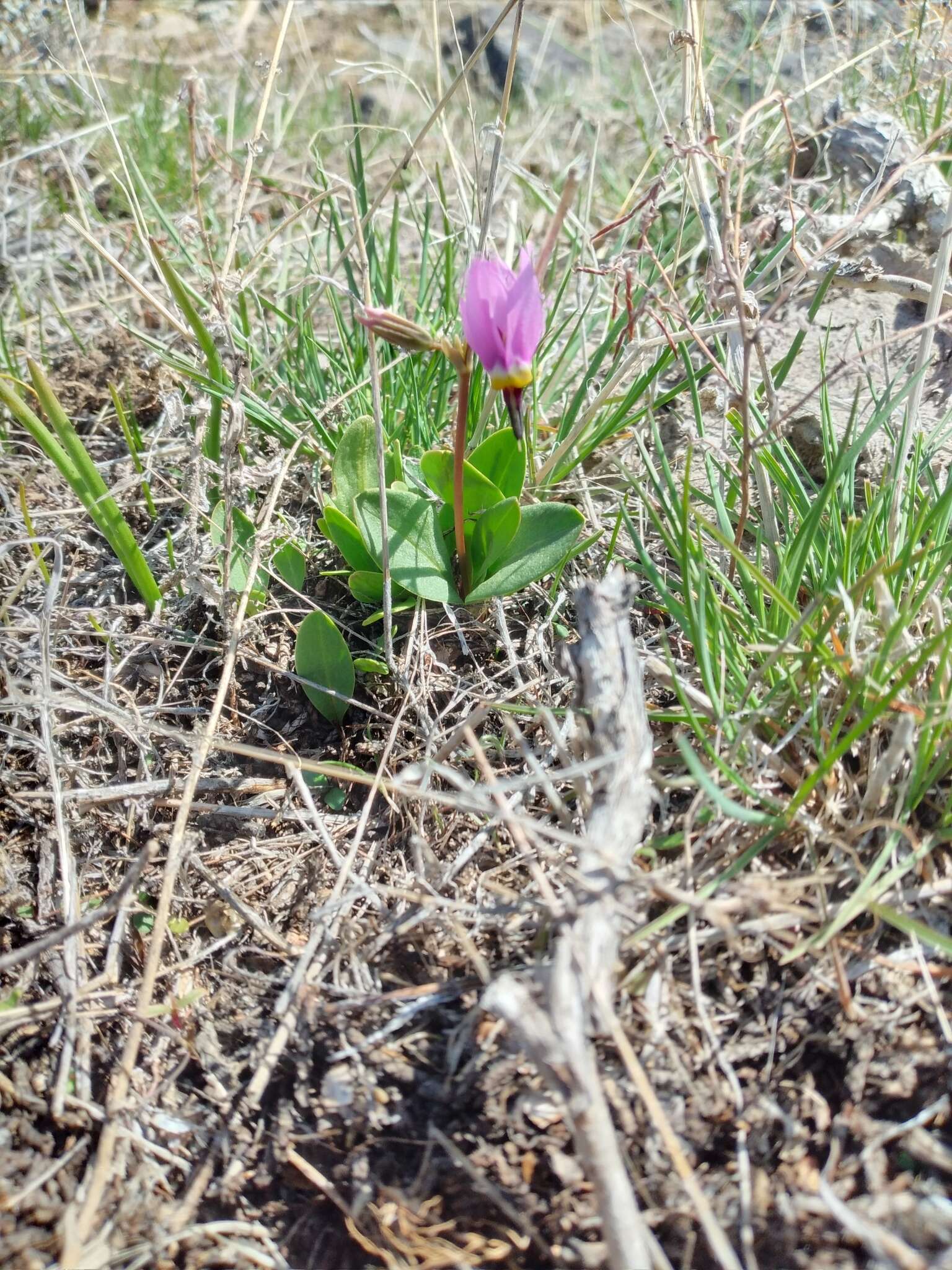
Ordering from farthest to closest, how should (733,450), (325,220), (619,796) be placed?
(325,220) → (733,450) → (619,796)

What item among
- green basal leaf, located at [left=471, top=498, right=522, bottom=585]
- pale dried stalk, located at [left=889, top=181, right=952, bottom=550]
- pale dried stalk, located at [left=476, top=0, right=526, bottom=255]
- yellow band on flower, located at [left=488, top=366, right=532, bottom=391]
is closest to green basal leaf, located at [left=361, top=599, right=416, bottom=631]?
green basal leaf, located at [left=471, top=498, right=522, bottom=585]

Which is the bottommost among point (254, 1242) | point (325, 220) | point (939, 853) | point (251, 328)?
point (254, 1242)

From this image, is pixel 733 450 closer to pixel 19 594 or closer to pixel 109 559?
pixel 109 559

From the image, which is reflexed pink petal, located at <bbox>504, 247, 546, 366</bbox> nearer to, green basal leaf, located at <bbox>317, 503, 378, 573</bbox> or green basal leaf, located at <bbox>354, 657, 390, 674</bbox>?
green basal leaf, located at <bbox>317, 503, 378, 573</bbox>

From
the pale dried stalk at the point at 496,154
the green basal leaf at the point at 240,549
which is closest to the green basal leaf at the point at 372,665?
Answer: the green basal leaf at the point at 240,549

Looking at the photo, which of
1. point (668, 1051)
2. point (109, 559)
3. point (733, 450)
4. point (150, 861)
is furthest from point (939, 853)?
point (109, 559)

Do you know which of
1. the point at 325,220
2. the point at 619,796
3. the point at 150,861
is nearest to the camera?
the point at 619,796

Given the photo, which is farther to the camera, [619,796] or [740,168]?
[740,168]
